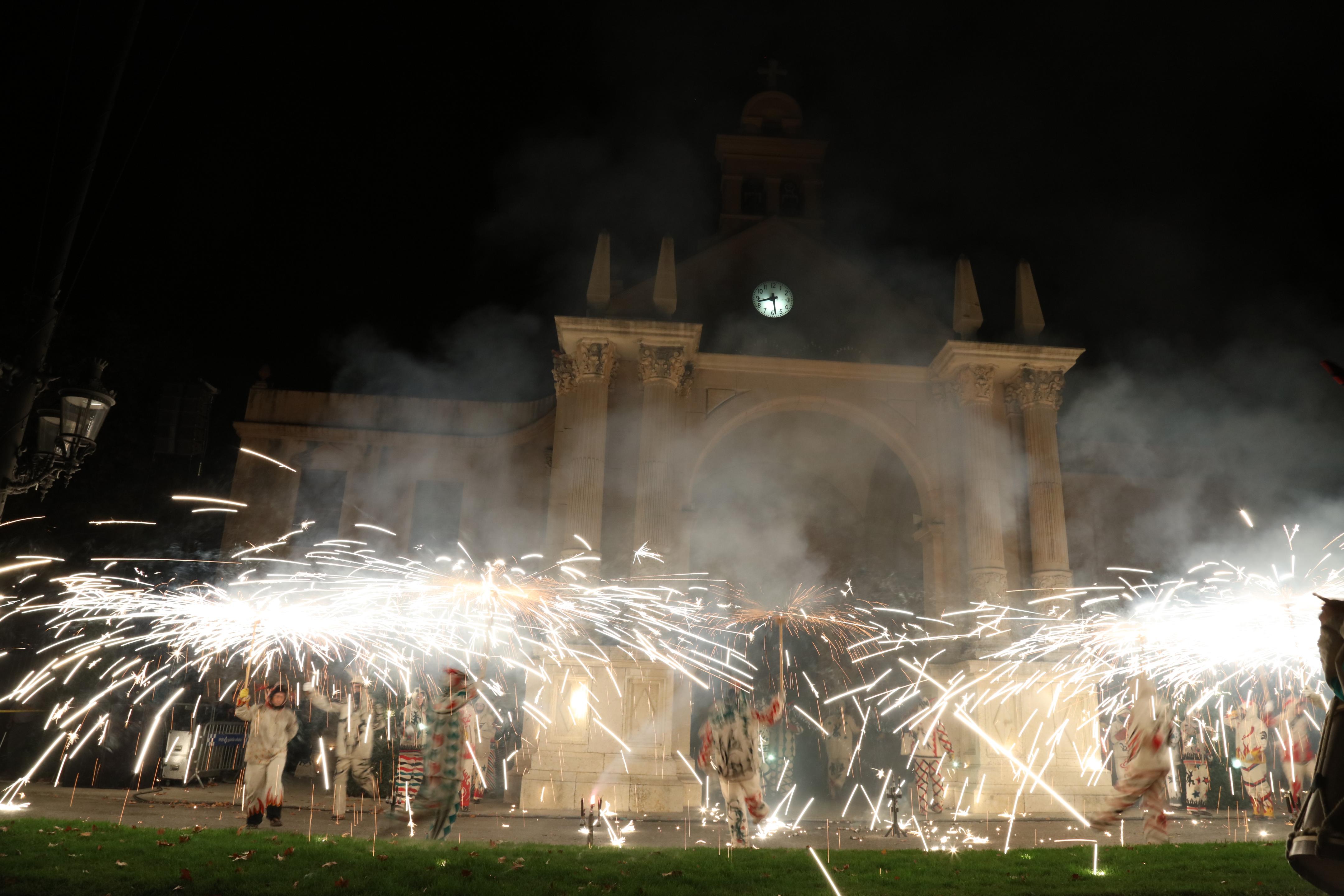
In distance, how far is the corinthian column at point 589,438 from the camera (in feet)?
54.7

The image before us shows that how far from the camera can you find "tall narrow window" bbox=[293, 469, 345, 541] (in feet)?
77.4

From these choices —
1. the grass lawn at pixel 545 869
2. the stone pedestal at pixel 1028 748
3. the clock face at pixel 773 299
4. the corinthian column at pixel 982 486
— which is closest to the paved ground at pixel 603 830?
the stone pedestal at pixel 1028 748

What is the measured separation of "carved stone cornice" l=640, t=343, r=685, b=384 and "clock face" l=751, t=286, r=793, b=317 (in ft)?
10.5

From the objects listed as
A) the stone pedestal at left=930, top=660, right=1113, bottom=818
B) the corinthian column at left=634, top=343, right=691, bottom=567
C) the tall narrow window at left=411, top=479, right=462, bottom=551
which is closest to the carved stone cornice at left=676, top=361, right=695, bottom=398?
the corinthian column at left=634, top=343, right=691, bottom=567

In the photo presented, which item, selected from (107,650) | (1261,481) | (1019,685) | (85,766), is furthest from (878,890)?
(1261,481)

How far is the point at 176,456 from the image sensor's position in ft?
49.9

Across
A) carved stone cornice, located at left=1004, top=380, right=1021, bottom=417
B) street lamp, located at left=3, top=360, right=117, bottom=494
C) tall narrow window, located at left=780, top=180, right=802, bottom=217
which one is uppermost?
tall narrow window, located at left=780, top=180, right=802, bottom=217

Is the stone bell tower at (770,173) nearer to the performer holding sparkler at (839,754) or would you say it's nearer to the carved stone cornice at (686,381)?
the carved stone cornice at (686,381)

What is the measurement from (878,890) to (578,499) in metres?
11.1

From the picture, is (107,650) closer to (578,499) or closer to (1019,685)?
(578,499)

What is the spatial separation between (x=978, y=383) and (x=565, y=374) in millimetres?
8469

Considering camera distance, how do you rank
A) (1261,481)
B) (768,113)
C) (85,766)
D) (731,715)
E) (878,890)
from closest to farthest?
(878,890) < (731,715) < (85,766) < (1261,481) < (768,113)

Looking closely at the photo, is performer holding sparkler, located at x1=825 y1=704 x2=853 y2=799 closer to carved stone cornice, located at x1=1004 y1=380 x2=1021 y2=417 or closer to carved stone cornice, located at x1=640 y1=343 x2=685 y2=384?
carved stone cornice, located at x1=1004 y1=380 x2=1021 y2=417

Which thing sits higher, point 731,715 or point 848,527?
point 848,527
